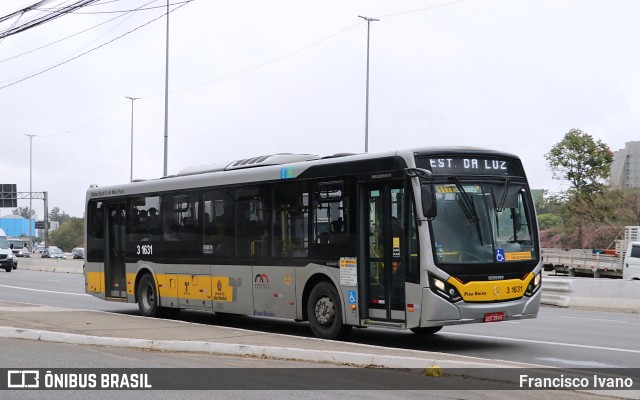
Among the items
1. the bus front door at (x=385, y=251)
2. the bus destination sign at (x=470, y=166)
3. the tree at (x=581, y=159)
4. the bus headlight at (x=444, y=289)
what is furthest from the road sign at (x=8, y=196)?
the bus headlight at (x=444, y=289)

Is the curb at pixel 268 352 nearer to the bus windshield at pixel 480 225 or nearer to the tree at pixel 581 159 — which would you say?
the bus windshield at pixel 480 225

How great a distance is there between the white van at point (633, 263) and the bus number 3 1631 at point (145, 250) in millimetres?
19260

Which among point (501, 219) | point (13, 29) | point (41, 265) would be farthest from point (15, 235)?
point (501, 219)

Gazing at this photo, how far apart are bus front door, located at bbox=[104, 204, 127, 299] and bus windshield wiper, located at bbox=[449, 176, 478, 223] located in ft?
33.2

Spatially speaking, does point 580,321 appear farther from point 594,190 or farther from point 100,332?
point 594,190

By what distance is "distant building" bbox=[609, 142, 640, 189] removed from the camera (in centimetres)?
13552

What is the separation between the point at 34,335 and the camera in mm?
14164

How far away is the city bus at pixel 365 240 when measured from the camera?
13.1 meters

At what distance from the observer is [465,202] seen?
43.9ft

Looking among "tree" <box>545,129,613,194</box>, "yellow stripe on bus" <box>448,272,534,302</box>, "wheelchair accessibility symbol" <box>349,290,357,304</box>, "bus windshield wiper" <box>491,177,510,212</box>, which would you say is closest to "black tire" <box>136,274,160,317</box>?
"wheelchair accessibility symbol" <box>349,290,357,304</box>

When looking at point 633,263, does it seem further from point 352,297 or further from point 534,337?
point 352,297

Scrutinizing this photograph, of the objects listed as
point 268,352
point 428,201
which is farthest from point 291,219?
point 268,352

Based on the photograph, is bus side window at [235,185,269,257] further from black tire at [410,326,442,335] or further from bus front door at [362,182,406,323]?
black tire at [410,326,442,335]

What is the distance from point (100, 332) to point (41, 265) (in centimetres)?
4446
